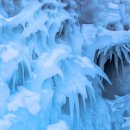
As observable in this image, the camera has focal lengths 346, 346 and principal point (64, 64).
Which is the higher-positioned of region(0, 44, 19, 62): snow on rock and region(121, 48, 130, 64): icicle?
region(0, 44, 19, 62): snow on rock

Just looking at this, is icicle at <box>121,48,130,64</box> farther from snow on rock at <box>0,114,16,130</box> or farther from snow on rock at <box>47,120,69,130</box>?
snow on rock at <box>0,114,16,130</box>

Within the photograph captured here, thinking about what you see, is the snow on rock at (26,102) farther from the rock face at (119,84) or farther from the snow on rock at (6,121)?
the rock face at (119,84)

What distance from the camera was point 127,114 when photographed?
3.85 meters

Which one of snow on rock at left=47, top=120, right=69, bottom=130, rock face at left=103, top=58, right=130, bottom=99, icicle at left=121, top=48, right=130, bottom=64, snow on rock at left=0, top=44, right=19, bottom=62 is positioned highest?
snow on rock at left=0, top=44, right=19, bottom=62

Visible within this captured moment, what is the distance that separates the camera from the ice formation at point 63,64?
115 inches

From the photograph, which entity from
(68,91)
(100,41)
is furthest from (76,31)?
(68,91)

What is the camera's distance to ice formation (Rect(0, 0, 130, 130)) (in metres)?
2.92

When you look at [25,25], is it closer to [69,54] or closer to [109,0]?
[69,54]

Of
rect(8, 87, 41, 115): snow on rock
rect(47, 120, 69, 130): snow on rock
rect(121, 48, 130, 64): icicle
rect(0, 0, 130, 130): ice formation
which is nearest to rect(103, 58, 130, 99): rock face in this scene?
rect(0, 0, 130, 130): ice formation

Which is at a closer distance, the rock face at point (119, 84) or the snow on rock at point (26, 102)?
the snow on rock at point (26, 102)

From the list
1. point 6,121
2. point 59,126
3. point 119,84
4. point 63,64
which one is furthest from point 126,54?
point 6,121

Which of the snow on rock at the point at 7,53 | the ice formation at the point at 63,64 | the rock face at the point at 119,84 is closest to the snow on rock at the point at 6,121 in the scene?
the ice formation at the point at 63,64

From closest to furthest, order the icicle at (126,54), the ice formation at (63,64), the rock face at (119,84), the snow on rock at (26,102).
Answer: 1. the snow on rock at (26,102)
2. the ice formation at (63,64)
3. the icicle at (126,54)
4. the rock face at (119,84)

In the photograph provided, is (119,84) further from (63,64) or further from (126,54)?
(63,64)
